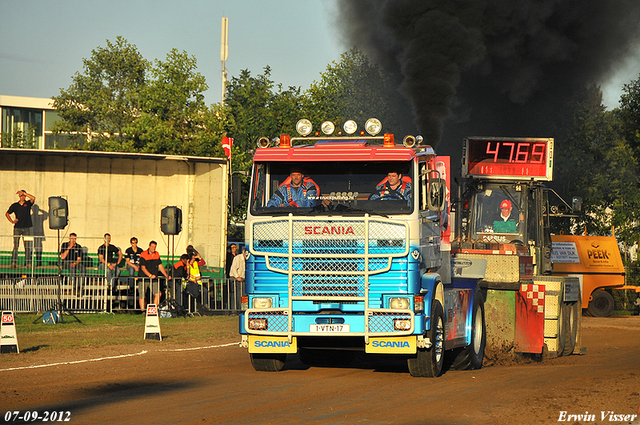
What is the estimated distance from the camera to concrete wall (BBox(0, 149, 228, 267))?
74.7 feet

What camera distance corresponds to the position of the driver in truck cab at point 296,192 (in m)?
10.9

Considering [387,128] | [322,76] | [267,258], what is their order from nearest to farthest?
1. [267,258]
2. [387,128]
3. [322,76]

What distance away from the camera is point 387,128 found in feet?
112

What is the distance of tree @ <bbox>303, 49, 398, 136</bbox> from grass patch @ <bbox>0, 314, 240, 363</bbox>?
51.3ft

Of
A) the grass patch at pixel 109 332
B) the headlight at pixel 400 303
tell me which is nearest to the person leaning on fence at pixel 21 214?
the grass patch at pixel 109 332

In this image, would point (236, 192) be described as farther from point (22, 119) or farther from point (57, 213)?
point (22, 119)

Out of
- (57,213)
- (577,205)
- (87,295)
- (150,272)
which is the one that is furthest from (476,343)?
(87,295)

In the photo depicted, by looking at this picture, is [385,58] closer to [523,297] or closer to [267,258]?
[523,297]

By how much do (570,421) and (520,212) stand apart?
37.5ft

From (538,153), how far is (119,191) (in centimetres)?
1172

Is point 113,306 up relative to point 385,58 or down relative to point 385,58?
down

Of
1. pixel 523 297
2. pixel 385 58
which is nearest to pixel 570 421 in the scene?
pixel 523 297

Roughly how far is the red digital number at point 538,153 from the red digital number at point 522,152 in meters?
0.14

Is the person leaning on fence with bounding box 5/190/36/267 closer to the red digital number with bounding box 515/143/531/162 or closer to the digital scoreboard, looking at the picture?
the digital scoreboard
